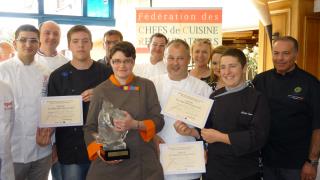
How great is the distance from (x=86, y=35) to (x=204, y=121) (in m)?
1.25

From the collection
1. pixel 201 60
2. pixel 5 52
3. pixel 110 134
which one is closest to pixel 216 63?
pixel 201 60

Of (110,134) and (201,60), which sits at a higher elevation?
(201,60)

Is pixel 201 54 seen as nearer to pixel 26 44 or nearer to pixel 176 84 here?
pixel 176 84

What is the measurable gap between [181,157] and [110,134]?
1.98ft

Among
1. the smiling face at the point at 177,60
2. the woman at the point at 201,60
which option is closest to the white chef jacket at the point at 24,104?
the smiling face at the point at 177,60

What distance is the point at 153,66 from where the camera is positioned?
13.7 feet

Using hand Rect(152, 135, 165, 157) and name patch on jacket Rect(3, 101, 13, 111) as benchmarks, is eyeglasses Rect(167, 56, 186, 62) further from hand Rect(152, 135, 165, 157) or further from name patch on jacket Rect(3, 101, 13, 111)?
name patch on jacket Rect(3, 101, 13, 111)

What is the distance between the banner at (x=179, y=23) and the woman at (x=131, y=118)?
110 inches

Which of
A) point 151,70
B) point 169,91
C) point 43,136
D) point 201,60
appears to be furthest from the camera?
point 151,70

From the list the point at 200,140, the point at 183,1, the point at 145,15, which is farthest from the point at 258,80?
the point at 183,1

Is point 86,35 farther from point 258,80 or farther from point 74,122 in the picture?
point 258,80

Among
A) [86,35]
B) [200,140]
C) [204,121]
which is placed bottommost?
[200,140]

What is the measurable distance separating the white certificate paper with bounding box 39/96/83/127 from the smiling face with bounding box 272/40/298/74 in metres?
1.68

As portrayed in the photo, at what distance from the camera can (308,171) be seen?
301 cm
